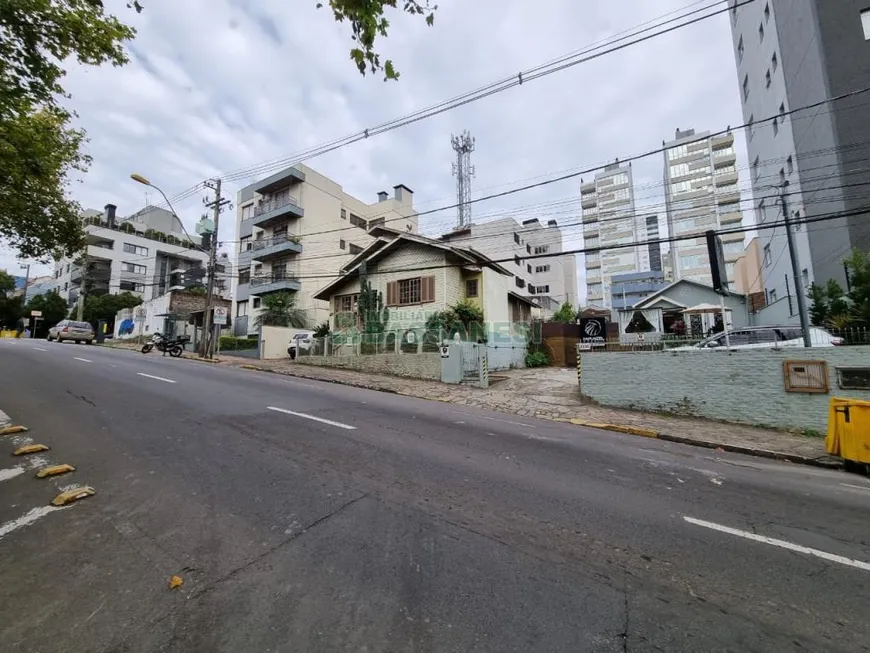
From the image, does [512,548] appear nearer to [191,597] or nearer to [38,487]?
[191,597]

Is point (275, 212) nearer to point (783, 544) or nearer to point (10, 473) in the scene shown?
point (10, 473)

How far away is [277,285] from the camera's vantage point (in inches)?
1346

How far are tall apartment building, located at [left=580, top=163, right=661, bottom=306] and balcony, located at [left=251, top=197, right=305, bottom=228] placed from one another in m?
55.1

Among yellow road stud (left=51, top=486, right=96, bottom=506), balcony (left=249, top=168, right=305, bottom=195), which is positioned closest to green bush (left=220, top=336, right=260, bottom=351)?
balcony (left=249, top=168, right=305, bottom=195)

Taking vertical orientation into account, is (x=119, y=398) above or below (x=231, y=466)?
above

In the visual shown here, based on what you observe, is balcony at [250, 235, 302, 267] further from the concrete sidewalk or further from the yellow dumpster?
the yellow dumpster

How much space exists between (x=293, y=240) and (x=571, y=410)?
29077 millimetres

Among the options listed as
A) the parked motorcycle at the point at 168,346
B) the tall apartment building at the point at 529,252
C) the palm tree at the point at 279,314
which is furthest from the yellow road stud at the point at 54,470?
the tall apartment building at the point at 529,252

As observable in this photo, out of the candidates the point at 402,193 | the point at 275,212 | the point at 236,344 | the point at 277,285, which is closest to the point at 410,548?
the point at 236,344

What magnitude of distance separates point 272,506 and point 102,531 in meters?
1.36

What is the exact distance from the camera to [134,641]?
7.34 feet

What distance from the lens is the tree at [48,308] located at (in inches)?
1754

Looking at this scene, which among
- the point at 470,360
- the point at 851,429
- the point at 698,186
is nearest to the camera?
the point at 851,429

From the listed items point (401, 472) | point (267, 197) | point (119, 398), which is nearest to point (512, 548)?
point (401, 472)
